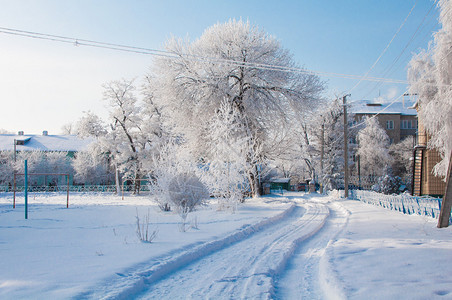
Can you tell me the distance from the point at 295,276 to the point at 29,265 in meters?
4.76

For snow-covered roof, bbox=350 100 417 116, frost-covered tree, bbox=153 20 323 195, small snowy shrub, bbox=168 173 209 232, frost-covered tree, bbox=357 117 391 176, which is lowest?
small snowy shrub, bbox=168 173 209 232

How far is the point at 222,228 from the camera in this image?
1136 cm

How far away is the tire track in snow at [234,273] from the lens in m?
5.14

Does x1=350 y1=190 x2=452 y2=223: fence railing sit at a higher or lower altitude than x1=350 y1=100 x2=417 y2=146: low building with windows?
lower

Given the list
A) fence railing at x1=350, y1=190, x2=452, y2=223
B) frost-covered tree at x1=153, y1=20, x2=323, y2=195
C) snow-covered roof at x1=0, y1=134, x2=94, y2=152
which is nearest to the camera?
fence railing at x1=350, y1=190, x2=452, y2=223

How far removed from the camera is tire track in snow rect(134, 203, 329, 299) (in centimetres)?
514

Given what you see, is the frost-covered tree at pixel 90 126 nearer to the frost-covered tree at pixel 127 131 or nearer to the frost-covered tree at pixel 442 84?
the frost-covered tree at pixel 127 131

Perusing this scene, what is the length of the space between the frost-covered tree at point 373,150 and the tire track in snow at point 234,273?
4634cm

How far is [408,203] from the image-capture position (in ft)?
48.9

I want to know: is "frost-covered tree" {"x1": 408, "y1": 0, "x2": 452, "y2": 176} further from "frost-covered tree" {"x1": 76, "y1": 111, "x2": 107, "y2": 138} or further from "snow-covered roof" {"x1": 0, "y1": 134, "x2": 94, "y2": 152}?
"snow-covered roof" {"x1": 0, "y1": 134, "x2": 94, "y2": 152}

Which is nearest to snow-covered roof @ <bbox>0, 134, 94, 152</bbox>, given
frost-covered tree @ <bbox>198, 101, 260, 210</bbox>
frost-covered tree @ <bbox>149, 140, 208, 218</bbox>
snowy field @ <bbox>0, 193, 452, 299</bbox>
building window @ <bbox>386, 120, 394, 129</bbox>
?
frost-covered tree @ <bbox>198, 101, 260, 210</bbox>

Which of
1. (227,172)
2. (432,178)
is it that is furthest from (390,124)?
(227,172)

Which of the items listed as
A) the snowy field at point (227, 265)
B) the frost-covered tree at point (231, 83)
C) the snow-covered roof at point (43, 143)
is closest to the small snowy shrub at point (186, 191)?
the snowy field at point (227, 265)

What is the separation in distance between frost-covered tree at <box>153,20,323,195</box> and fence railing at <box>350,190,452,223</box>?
8619mm
